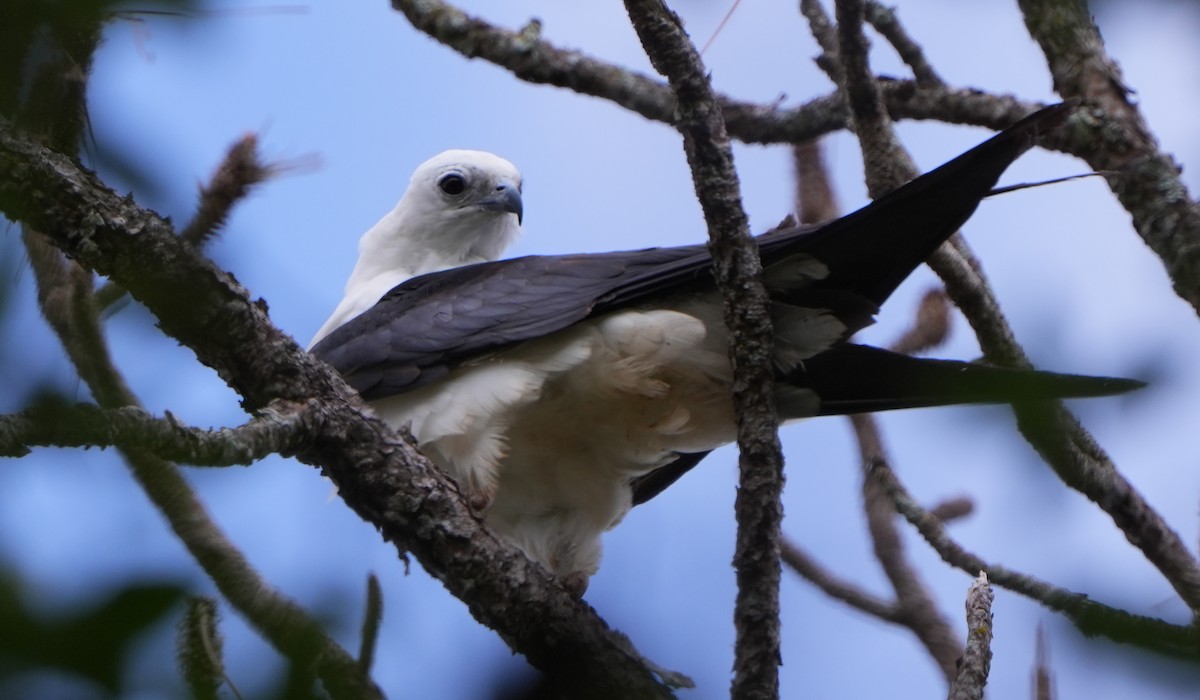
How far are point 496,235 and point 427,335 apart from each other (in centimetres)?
176

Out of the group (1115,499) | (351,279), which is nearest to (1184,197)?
(1115,499)

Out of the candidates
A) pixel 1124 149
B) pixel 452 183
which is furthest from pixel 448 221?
pixel 1124 149

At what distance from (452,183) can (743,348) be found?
3039 millimetres

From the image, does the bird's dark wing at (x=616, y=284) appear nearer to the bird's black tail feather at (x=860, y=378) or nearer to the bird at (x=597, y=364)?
the bird at (x=597, y=364)

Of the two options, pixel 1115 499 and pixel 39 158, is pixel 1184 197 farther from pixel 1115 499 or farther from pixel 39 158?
pixel 39 158

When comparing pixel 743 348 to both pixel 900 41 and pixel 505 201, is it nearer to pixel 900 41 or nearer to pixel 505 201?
pixel 900 41

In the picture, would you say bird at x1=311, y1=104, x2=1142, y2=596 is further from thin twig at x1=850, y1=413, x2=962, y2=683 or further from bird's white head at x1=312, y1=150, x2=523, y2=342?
bird's white head at x1=312, y1=150, x2=523, y2=342

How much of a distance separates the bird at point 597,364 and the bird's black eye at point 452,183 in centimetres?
123

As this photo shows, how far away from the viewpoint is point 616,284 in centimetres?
402

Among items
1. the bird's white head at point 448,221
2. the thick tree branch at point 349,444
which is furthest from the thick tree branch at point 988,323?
the bird's white head at point 448,221

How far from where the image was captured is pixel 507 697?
4.68ft

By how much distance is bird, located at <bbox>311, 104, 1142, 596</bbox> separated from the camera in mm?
3672

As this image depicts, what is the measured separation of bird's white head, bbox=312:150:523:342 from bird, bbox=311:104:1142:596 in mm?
1094

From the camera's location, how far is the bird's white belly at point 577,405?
3979 millimetres
